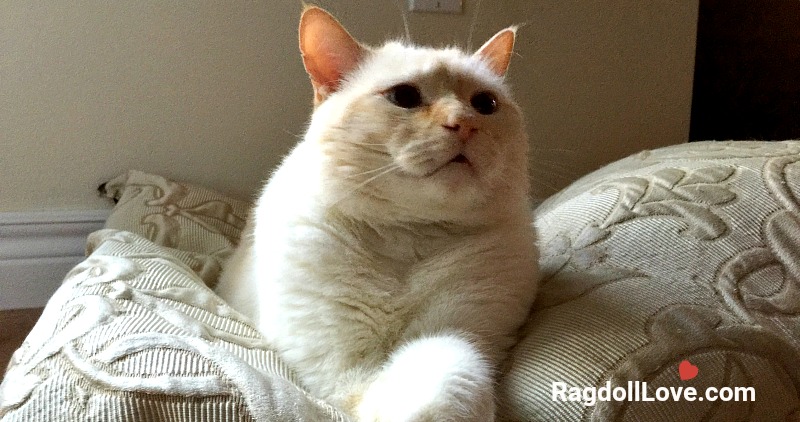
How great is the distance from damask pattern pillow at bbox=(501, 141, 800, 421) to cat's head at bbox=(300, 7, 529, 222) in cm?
17

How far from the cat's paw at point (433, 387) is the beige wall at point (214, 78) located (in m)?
1.11

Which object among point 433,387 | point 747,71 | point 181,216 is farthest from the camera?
point 747,71

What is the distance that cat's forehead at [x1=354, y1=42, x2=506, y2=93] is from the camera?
0.82m

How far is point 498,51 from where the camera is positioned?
3.21ft

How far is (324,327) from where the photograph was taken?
0.73 m

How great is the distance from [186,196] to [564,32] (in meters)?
1.15

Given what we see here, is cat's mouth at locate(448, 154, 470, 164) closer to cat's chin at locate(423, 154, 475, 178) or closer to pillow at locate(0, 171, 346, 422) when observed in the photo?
cat's chin at locate(423, 154, 475, 178)

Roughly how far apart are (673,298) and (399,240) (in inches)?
13.5

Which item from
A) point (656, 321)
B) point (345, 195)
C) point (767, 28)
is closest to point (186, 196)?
point (345, 195)

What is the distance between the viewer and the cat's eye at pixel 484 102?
0.86 metres

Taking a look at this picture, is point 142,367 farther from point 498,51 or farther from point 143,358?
point 498,51

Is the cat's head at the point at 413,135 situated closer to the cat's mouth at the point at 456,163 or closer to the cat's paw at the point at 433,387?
the cat's mouth at the point at 456,163

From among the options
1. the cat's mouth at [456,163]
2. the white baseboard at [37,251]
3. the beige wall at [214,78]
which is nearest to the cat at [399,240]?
the cat's mouth at [456,163]

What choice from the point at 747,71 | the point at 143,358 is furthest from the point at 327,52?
the point at 747,71
